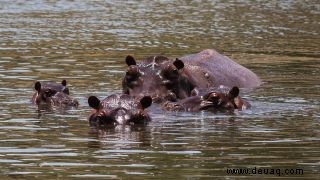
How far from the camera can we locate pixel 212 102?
44.8 feet

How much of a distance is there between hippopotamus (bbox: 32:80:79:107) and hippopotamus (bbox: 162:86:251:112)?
4.69 ft

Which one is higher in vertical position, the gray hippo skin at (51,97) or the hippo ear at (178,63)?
the hippo ear at (178,63)

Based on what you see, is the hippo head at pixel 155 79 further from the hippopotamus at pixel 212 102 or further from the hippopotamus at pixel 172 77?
the hippopotamus at pixel 212 102

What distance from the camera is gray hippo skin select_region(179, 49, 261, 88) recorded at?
15664 mm

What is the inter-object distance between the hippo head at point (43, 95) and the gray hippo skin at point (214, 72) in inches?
75.7

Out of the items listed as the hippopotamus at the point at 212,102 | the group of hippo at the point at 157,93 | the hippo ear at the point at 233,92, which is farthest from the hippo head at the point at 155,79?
the hippo ear at the point at 233,92

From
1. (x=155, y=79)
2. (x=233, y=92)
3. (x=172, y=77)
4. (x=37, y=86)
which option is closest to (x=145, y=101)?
(x=233, y=92)

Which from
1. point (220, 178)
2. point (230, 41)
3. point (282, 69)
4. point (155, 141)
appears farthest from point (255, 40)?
point (220, 178)

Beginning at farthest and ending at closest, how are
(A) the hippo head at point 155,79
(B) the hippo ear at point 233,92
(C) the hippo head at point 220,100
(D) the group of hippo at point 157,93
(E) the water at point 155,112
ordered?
(A) the hippo head at point 155,79 → (C) the hippo head at point 220,100 → (B) the hippo ear at point 233,92 → (D) the group of hippo at point 157,93 → (E) the water at point 155,112

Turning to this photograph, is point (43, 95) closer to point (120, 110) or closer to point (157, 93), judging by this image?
point (157, 93)

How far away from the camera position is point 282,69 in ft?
62.4

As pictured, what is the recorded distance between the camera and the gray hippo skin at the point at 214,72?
617 inches

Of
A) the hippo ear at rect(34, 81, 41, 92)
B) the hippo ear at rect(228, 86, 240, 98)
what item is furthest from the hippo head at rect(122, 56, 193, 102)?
the hippo ear at rect(34, 81, 41, 92)

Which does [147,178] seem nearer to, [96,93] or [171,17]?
[96,93]
